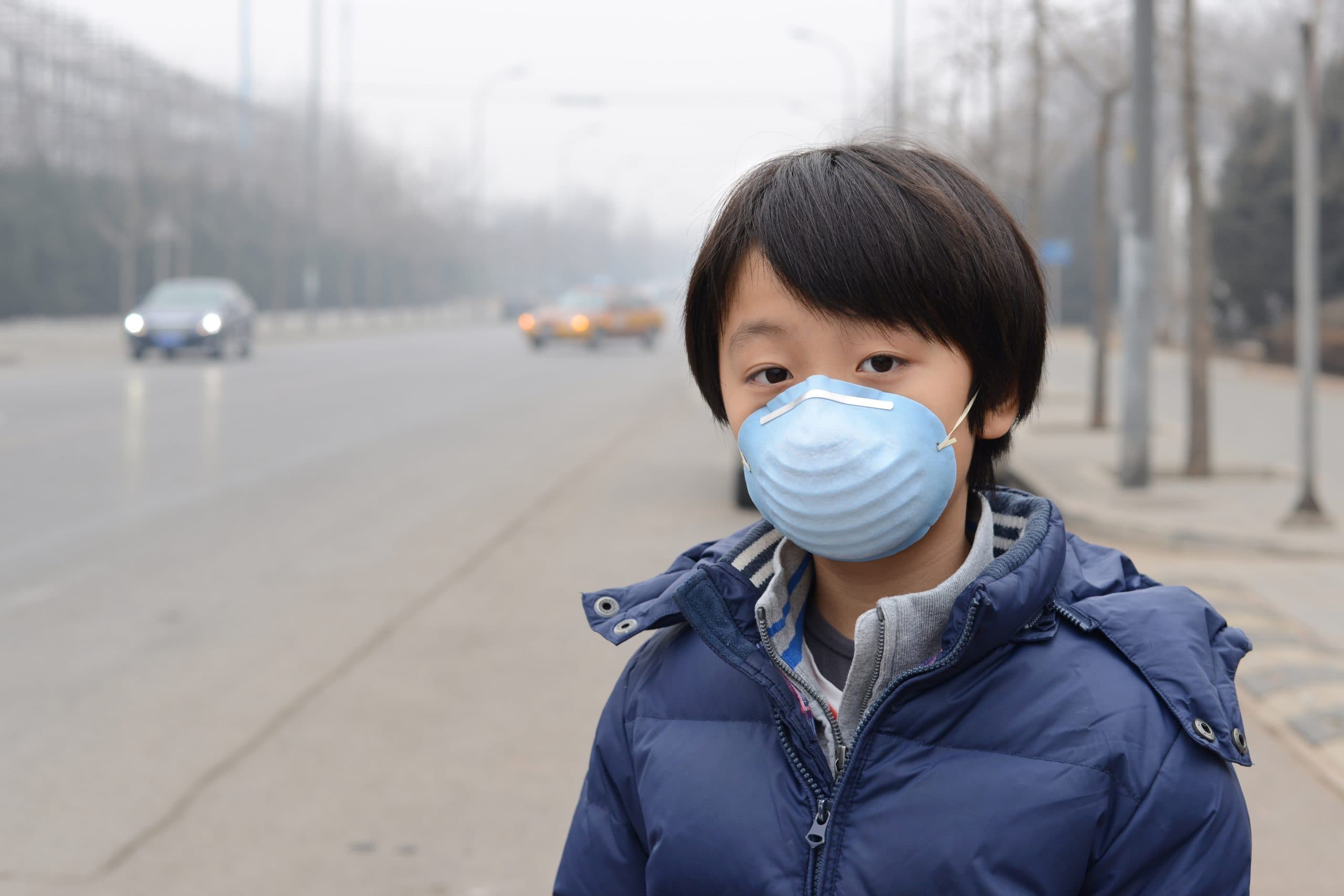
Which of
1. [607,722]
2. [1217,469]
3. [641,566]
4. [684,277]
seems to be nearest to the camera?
[607,722]

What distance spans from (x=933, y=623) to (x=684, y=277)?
57 cm

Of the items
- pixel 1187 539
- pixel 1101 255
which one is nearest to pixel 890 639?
pixel 1187 539

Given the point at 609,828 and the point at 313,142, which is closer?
the point at 609,828

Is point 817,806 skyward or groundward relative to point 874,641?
groundward

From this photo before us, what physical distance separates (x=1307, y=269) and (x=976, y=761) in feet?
28.7

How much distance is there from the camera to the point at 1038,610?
1.66 m

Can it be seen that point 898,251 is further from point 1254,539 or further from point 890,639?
point 1254,539

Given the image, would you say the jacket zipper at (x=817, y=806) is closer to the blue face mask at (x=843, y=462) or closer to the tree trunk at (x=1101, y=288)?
the blue face mask at (x=843, y=462)

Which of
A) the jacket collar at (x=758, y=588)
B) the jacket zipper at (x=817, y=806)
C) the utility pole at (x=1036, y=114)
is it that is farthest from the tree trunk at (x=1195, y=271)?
the jacket zipper at (x=817, y=806)

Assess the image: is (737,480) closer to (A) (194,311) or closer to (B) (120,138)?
(A) (194,311)

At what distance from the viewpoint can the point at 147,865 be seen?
4105 mm

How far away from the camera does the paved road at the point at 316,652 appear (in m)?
4.28

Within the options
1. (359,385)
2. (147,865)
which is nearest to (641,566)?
(147,865)

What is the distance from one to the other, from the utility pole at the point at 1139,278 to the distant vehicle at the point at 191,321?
20338 mm
